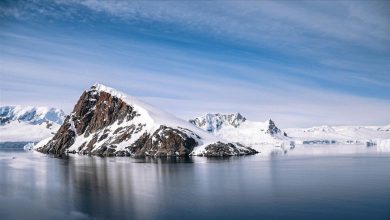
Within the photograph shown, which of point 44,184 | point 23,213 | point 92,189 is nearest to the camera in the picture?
point 23,213

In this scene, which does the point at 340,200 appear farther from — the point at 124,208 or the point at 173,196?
the point at 124,208

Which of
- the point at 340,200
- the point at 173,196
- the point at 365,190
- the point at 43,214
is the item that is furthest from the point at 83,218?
the point at 365,190

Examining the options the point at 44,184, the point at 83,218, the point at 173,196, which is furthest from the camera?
the point at 44,184

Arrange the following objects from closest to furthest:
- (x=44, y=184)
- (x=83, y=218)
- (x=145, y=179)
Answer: (x=83, y=218) → (x=44, y=184) → (x=145, y=179)

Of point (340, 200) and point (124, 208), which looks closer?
point (124, 208)

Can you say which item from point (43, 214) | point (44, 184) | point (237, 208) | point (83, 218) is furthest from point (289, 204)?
point (44, 184)

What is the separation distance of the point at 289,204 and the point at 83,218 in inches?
1522

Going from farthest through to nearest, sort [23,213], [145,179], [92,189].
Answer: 1. [145,179]
2. [92,189]
3. [23,213]

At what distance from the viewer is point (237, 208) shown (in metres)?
72.8

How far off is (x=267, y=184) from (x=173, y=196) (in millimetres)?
29552

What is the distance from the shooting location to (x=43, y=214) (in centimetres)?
7019

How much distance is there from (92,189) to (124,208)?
28.3 metres

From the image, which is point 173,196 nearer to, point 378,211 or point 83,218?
point 83,218

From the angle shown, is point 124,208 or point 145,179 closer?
point 124,208
